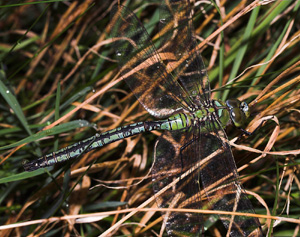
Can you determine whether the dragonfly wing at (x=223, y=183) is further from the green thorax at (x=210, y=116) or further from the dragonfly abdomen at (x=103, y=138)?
the dragonfly abdomen at (x=103, y=138)

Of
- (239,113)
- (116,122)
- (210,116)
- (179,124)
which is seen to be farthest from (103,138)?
(239,113)

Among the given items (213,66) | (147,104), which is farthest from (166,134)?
(213,66)

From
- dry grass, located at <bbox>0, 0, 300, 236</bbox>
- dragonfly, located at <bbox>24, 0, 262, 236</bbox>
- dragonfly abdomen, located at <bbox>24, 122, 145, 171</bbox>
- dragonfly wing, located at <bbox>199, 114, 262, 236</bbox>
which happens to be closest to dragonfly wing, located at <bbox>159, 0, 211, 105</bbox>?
dragonfly, located at <bbox>24, 0, 262, 236</bbox>

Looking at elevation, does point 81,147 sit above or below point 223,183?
above

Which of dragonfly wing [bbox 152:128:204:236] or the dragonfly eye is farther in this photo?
the dragonfly eye

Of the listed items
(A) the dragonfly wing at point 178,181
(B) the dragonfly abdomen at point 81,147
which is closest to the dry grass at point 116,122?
(B) the dragonfly abdomen at point 81,147

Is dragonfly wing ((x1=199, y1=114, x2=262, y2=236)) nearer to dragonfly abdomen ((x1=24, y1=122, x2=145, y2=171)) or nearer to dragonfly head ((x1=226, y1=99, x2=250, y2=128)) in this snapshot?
dragonfly head ((x1=226, y1=99, x2=250, y2=128))

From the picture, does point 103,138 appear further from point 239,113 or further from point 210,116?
point 239,113
